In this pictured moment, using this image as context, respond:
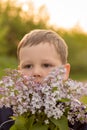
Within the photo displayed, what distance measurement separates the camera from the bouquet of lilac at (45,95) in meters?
3.63

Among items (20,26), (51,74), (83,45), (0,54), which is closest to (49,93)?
(51,74)

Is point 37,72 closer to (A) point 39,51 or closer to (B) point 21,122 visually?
(A) point 39,51

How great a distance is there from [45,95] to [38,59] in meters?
0.99

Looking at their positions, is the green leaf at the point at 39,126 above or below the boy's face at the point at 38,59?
below

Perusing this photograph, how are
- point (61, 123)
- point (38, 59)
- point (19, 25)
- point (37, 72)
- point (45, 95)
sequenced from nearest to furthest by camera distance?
point (45, 95) → point (61, 123) → point (37, 72) → point (38, 59) → point (19, 25)

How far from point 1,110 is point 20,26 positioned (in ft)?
120

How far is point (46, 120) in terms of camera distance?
3764mm

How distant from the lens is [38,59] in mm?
4590

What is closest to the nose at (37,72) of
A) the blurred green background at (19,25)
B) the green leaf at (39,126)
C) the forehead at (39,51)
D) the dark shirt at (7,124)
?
the forehead at (39,51)

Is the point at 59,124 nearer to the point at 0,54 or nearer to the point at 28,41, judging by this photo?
the point at 28,41

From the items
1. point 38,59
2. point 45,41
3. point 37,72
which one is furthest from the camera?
point 45,41

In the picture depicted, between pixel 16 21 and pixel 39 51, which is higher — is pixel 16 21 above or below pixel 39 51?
below

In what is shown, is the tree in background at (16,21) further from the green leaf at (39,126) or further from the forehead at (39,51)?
the green leaf at (39,126)

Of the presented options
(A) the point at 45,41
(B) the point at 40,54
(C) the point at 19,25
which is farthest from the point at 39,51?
(C) the point at 19,25
